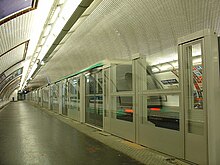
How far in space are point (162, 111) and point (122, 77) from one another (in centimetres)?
170

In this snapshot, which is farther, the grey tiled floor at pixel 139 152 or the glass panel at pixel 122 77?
the glass panel at pixel 122 77

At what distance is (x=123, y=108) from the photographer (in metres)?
5.98

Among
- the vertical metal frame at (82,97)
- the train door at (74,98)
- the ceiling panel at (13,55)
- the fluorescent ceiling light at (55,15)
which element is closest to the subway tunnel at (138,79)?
the fluorescent ceiling light at (55,15)

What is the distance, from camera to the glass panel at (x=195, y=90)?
3.53 m

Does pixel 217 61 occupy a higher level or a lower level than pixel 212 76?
higher

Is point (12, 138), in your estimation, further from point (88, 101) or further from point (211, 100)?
point (211, 100)

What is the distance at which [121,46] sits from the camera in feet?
23.2

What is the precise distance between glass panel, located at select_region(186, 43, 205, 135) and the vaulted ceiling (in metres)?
0.67

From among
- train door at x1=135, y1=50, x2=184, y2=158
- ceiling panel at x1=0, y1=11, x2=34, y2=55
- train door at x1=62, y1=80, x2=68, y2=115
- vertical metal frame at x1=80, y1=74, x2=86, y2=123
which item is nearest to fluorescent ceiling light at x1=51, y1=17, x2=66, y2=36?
ceiling panel at x1=0, y1=11, x2=34, y2=55

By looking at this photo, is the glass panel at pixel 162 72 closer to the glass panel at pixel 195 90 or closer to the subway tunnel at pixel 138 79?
the subway tunnel at pixel 138 79

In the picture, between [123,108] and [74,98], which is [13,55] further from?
[123,108]

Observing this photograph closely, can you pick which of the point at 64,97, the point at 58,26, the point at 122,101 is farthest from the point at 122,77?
the point at 64,97

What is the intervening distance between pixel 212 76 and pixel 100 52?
5607 mm

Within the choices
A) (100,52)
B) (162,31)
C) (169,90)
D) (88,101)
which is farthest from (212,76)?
(88,101)
